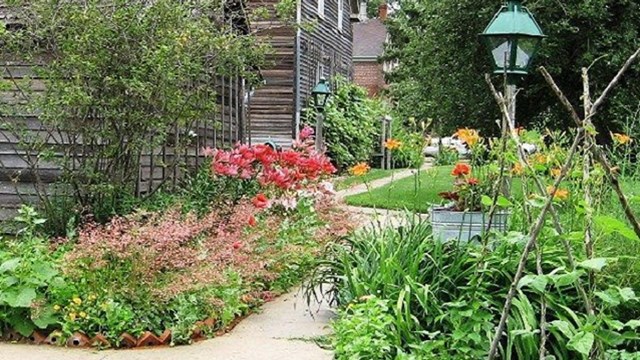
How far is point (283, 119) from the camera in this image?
62.3 feet

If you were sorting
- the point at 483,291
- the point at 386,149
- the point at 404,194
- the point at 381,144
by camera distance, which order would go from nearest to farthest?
1. the point at 483,291
2. the point at 404,194
3. the point at 386,149
4. the point at 381,144

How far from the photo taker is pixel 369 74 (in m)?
40.8

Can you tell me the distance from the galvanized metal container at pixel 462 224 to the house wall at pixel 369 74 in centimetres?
3591

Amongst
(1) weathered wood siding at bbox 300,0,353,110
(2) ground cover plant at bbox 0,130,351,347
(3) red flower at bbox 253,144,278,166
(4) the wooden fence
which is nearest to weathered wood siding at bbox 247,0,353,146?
(1) weathered wood siding at bbox 300,0,353,110

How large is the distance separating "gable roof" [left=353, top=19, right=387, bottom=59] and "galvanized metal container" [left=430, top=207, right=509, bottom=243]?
34790 mm

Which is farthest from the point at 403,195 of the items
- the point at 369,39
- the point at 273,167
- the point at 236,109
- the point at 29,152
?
the point at 369,39

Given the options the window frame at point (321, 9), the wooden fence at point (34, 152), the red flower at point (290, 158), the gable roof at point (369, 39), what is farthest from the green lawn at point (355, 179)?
the gable roof at point (369, 39)

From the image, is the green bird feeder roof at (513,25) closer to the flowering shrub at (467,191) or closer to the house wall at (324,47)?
the flowering shrub at (467,191)

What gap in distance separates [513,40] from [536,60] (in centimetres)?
748

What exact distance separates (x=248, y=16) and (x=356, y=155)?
1073 centimetres

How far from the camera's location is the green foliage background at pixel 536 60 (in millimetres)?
12352

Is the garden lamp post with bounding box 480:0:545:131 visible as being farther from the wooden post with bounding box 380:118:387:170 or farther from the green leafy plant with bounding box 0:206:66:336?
the wooden post with bounding box 380:118:387:170

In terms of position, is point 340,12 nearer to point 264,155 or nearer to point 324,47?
point 324,47

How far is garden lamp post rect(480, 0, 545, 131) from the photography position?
562 centimetres
